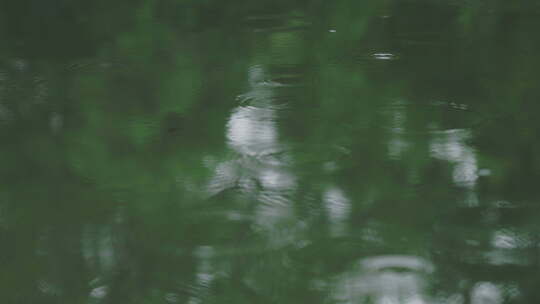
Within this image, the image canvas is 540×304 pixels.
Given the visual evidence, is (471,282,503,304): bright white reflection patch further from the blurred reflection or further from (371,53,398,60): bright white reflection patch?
(371,53,398,60): bright white reflection patch

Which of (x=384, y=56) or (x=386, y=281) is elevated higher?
(x=384, y=56)

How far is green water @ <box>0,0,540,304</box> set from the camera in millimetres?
1000

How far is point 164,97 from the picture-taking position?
1377 mm

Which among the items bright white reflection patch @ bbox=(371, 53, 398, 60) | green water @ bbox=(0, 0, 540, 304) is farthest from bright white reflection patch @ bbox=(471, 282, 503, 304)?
bright white reflection patch @ bbox=(371, 53, 398, 60)

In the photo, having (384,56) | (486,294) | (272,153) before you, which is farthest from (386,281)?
(384,56)

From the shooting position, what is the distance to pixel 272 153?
4.01ft

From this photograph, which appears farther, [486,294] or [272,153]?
[272,153]

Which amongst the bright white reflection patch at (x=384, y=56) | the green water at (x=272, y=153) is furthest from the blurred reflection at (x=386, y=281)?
the bright white reflection patch at (x=384, y=56)

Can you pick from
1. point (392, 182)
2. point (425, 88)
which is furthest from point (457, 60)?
point (392, 182)

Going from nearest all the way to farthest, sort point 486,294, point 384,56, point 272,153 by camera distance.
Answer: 1. point 486,294
2. point 272,153
3. point 384,56

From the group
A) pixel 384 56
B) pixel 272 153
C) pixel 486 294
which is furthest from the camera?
pixel 384 56

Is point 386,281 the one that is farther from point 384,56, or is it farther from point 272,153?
point 384,56

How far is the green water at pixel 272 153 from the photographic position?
Result: 3.28 ft

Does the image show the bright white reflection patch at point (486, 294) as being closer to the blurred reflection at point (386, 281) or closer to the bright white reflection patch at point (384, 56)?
the blurred reflection at point (386, 281)
